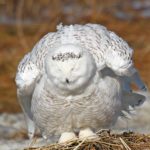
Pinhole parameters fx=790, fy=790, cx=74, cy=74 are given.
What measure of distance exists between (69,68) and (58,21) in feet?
33.0

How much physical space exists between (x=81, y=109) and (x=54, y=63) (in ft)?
1.71

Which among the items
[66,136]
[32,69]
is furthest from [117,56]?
[66,136]

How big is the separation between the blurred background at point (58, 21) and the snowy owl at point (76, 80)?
5.76 m

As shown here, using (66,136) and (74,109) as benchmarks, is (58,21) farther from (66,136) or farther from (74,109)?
(74,109)

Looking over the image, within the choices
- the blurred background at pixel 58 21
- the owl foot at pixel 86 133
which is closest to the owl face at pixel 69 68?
the owl foot at pixel 86 133

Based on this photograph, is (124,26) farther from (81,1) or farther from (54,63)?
(54,63)

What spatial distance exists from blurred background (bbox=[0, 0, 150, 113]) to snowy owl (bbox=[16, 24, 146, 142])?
5760 millimetres

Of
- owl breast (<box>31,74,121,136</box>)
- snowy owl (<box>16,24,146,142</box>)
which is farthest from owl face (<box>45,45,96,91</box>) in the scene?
owl breast (<box>31,74,121,136</box>)

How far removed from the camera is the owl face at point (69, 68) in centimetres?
595

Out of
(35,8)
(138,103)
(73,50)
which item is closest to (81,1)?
(35,8)

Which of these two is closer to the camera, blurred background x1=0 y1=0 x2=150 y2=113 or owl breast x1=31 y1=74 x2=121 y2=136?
owl breast x1=31 y1=74 x2=121 y2=136

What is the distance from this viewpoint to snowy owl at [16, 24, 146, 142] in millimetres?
6023

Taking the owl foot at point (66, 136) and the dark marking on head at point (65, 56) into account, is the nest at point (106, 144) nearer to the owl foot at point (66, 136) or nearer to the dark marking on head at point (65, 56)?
the owl foot at point (66, 136)

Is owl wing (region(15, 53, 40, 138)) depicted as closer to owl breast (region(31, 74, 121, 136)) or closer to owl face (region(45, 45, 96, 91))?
owl breast (region(31, 74, 121, 136))
